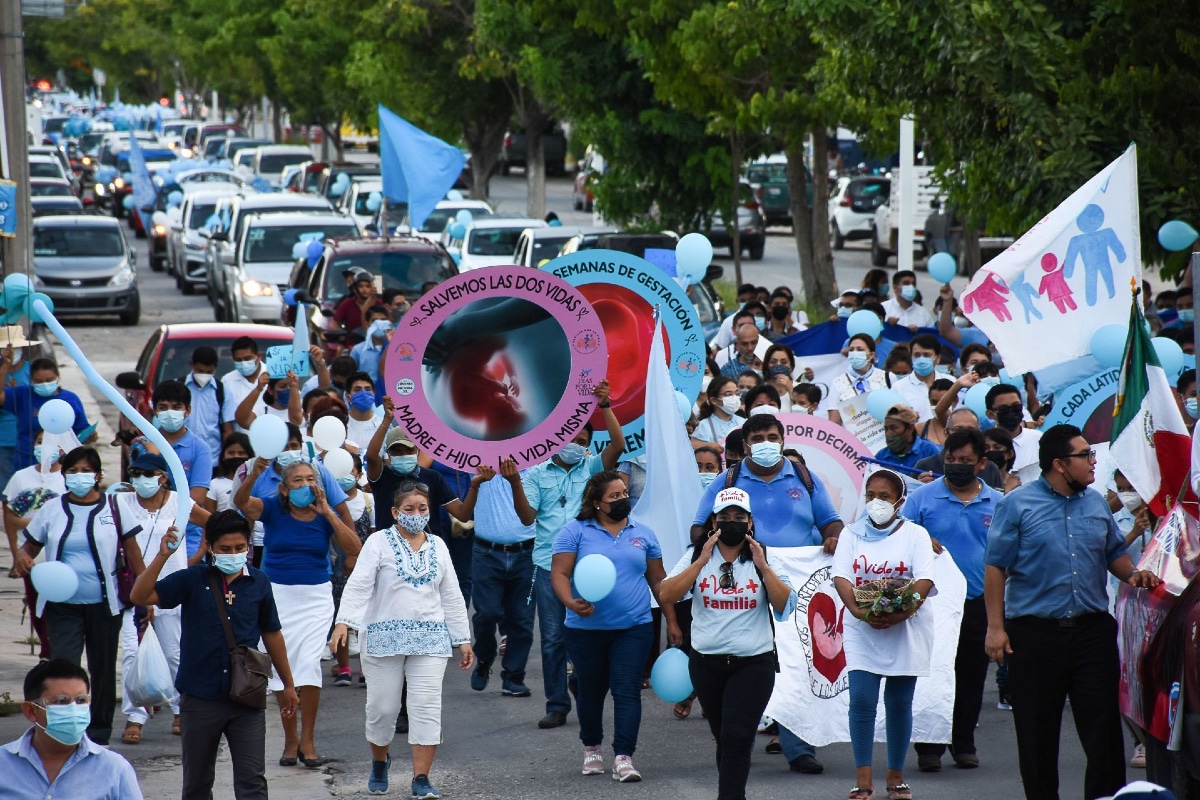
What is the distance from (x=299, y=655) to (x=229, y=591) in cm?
168

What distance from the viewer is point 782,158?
48250 millimetres

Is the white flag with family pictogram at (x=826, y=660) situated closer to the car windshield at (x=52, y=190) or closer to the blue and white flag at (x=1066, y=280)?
the blue and white flag at (x=1066, y=280)

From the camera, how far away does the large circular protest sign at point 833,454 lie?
10.8 meters

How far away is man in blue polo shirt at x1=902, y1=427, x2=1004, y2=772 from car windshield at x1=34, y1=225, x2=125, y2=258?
2199 cm

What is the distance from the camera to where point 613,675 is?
890 centimetres

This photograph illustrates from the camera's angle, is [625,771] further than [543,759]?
No

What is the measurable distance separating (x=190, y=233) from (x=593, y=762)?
2581cm

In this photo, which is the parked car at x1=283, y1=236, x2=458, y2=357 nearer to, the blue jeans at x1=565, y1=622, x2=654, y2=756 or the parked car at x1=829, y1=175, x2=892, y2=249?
the blue jeans at x1=565, y1=622, x2=654, y2=756

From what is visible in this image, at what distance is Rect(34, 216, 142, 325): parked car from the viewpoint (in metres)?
28.3

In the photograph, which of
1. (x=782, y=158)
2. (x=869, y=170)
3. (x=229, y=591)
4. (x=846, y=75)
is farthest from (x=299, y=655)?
(x=869, y=170)

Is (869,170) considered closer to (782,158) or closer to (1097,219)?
(782,158)

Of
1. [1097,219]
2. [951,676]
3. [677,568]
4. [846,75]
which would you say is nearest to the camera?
[677,568]

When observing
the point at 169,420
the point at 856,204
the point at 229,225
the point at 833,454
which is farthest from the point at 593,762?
the point at 856,204

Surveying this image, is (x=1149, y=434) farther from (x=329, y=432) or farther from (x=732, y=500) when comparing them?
(x=329, y=432)
